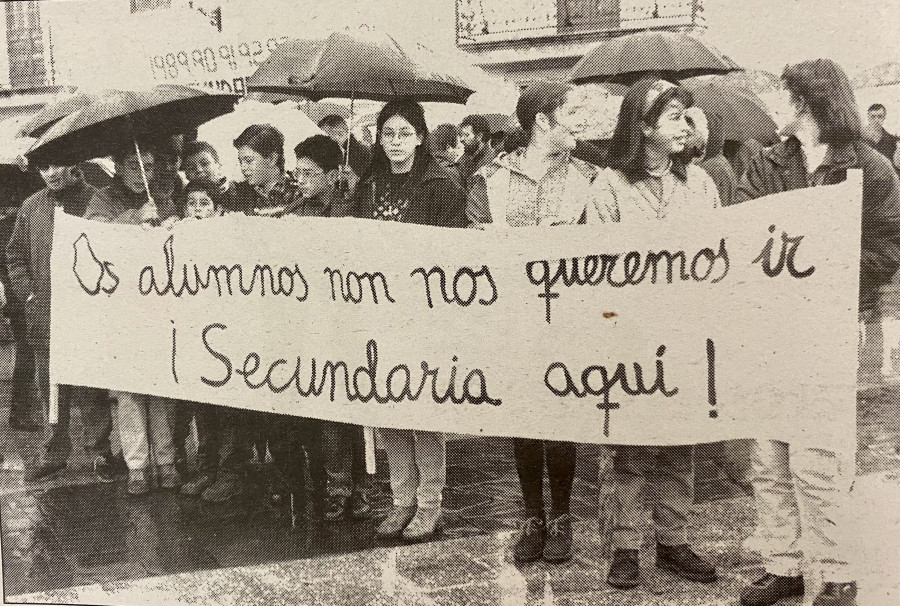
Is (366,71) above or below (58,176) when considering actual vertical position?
above

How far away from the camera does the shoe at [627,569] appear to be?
2268 mm

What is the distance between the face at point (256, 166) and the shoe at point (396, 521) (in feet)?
3.62

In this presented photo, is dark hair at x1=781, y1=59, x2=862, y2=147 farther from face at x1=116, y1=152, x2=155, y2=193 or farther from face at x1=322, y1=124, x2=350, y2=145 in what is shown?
face at x1=116, y1=152, x2=155, y2=193

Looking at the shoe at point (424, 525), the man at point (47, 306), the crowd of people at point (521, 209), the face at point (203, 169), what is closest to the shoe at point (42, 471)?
the man at point (47, 306)

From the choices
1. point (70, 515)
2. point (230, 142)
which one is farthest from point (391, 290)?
point (70, 515)

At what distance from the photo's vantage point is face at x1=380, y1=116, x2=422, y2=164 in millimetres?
2289

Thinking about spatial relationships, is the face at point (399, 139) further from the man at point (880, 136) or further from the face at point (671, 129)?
the man at point (880, 136)

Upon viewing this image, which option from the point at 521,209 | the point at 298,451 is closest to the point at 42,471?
the point at 298,451

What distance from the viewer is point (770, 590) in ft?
7.34

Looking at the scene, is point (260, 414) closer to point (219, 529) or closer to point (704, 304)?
point (219, 529)

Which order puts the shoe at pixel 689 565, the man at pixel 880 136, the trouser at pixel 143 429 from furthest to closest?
the trouser at pixel 143 429, the shoe at pixel 689 565, the man at pixel 880 136

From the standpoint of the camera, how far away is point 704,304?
2193 millimetres

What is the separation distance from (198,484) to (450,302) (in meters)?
1.02

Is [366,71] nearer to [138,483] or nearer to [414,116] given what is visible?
[414,116]
